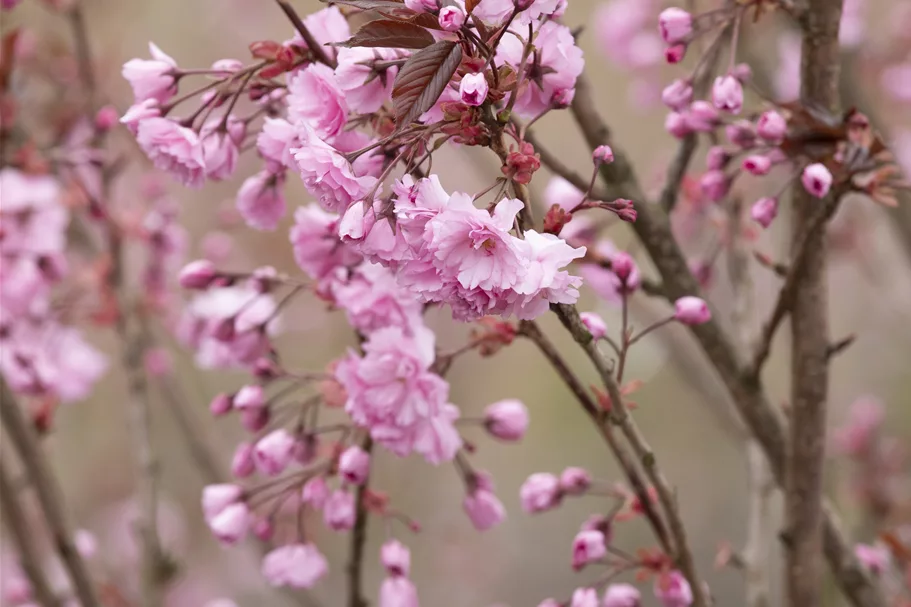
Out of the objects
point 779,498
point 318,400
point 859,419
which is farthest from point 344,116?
point 859,419

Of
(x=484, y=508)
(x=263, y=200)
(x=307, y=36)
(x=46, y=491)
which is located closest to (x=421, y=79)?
(x=307, y=36)

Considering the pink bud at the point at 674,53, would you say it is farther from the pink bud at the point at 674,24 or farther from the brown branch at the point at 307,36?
the brown branch at the point at 307,36

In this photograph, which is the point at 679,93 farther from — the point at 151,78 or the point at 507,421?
the point at 151,78

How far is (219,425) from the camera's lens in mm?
2375

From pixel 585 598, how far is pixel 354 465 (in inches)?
8.8

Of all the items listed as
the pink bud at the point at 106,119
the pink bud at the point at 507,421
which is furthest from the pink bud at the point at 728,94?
the pink bud at the point at 106,119

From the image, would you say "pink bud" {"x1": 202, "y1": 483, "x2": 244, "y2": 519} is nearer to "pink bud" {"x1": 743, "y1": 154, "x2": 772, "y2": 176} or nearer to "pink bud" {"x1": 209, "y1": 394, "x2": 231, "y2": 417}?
"pink bud" {"x1": 209, "y1": 394, "x2": 231, "y2": 417}

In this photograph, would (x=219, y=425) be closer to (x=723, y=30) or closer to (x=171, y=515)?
(x=171, y=515)

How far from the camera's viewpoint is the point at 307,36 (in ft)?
1.90

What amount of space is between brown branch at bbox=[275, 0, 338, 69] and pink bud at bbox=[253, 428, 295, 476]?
1.08 ft

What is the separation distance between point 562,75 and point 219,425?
2.00 m

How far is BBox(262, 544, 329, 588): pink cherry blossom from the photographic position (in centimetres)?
80

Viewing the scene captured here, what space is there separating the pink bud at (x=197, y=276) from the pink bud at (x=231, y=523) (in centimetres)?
21

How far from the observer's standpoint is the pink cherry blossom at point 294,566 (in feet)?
2.61
